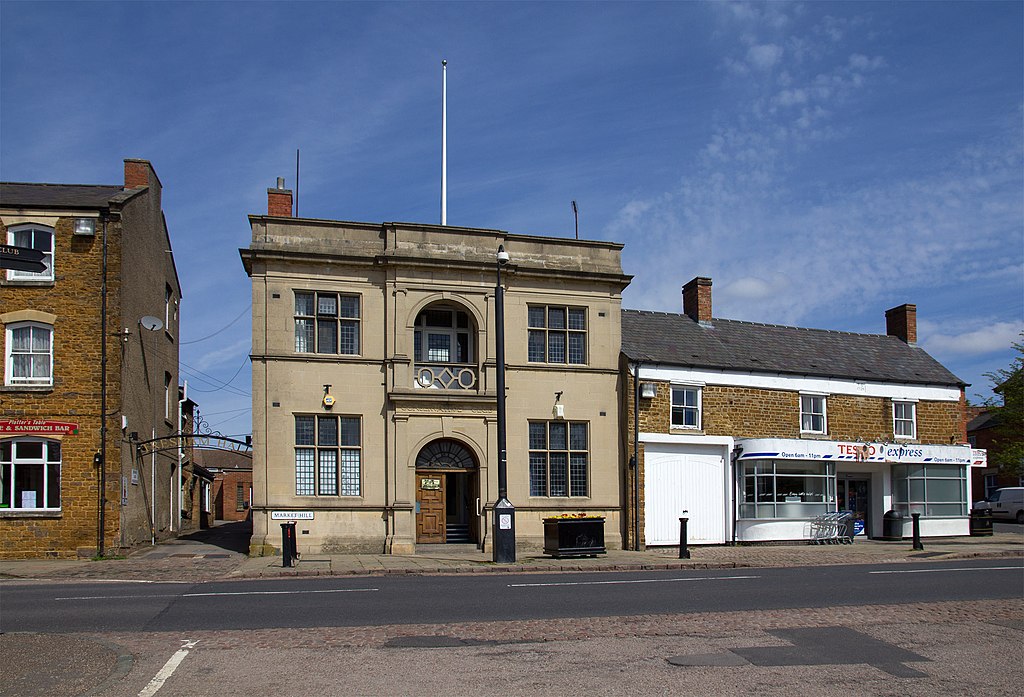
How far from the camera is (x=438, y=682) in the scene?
9.21 meters

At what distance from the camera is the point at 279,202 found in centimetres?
2795

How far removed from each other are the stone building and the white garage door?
1.05 metres

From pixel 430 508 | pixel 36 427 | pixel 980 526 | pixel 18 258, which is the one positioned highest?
pixel 18 258

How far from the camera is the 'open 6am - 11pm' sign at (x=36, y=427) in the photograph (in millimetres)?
24047

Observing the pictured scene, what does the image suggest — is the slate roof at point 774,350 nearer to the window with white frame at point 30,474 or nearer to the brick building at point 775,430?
the brick building at point 775,430

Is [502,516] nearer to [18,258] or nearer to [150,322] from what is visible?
[150,322]

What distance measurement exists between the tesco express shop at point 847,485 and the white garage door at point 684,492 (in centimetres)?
64

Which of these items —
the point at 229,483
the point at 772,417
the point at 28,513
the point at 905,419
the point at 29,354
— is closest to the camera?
the point at 28,513

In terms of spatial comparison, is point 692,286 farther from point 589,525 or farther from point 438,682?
point 438,682

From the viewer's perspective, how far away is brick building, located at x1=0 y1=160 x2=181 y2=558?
79.2ft

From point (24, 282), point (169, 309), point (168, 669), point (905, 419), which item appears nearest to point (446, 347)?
point (24, 282)

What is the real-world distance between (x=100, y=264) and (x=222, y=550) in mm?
8412

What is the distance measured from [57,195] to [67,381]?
5.67 metres

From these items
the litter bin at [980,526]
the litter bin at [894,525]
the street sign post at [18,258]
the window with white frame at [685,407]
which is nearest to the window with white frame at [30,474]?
the street sign post at [18,258]
